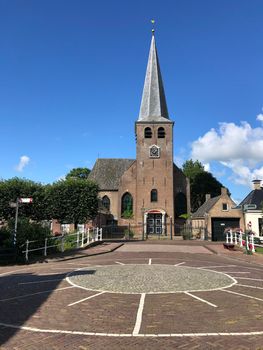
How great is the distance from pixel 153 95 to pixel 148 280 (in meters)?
38.8

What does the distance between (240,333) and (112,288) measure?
397 centimetres

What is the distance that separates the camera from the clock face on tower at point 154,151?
43.5 meters

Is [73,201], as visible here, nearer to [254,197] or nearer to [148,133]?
[148,133]

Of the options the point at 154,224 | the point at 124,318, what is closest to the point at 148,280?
the point at 124,318

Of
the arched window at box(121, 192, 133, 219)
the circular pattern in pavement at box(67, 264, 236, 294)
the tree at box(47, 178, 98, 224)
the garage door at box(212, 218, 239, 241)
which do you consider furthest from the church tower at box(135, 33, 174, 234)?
the circular pattern in pavement at box(67, 264, 236, 294)

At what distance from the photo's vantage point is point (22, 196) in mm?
32125

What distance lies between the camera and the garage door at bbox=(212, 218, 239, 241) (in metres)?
39.4

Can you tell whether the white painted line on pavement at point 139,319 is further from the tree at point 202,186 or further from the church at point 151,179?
the tree at point 202,186

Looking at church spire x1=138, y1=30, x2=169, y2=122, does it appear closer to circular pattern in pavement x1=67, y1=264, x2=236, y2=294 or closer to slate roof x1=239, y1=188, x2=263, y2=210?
slate roof x1=239, y1=188, x2=263, y2=210

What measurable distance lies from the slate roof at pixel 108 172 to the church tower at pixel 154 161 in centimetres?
639

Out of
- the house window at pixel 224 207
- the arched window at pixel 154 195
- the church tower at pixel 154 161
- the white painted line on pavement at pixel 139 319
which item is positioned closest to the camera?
the white painted line on pavement at pixel 139 319

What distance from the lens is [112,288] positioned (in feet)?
27.8

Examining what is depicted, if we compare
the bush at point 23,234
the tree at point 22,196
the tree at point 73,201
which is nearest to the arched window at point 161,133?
the tree at point 73,201

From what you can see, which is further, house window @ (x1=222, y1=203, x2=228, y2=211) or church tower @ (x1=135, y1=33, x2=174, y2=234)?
church tower @ (x1=135, y1=33, x2=174, y2=234)
